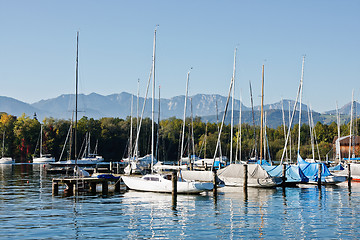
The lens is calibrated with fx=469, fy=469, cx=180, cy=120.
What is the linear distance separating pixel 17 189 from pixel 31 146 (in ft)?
338

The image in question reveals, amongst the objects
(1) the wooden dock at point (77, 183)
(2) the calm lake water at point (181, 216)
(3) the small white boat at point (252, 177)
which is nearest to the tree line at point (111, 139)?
(3) the small white boat at point (252, 177)

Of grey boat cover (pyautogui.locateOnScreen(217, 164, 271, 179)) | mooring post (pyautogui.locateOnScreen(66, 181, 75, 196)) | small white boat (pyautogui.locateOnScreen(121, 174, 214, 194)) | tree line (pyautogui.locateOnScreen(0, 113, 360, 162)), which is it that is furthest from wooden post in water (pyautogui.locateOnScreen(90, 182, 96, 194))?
tree line (pyautogui.locateOnScreen(0, 113, 360, 162))

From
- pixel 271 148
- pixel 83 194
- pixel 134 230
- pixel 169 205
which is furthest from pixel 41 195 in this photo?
pixel 271 148

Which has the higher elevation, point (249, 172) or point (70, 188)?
point (249, 172)

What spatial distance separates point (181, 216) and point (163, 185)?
1265 cm

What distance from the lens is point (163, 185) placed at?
45.2 meters

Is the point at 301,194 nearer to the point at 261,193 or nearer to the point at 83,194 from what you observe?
the point at 261,193

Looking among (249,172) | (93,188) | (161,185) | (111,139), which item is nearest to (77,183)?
(93,188)

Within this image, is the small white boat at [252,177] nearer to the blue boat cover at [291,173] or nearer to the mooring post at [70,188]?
the blue boat cover at [291,173]

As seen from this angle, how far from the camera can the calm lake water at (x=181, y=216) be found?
87.7 feet

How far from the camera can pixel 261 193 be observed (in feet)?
158

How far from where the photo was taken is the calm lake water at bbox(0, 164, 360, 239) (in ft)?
87.7

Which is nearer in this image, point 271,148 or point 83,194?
point 83,194

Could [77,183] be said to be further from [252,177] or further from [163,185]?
[252,177]
